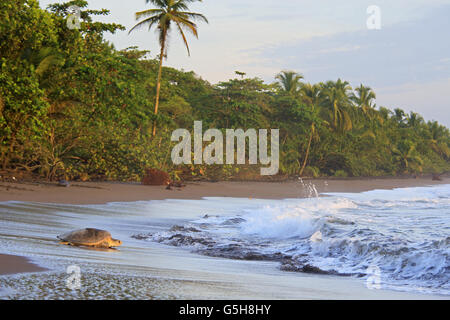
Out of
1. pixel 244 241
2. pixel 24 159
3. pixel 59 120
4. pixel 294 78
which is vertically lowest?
pixel 244 241

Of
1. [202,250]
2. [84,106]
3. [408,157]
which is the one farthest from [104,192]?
[408,157]

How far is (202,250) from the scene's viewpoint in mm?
7246

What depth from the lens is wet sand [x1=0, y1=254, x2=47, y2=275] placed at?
13.3 feet

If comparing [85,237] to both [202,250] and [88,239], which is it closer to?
[88,239]

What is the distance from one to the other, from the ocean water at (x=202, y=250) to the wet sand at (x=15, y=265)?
150 millimetres

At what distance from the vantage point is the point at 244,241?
8.36 meters

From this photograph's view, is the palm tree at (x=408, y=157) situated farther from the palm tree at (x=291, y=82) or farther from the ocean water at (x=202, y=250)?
the ocean water at (x=202, y=250)

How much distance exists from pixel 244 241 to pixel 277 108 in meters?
30.3

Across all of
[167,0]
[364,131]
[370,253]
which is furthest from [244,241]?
[364,131]

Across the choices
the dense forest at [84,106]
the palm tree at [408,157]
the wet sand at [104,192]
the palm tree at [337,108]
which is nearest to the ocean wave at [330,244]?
the wet sand at [104,192]

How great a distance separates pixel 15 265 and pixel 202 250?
10.9 ft

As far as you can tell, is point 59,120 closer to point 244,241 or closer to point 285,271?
point 244,241

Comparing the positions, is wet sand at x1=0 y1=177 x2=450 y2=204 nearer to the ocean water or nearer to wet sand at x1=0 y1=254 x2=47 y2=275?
the ocean water
